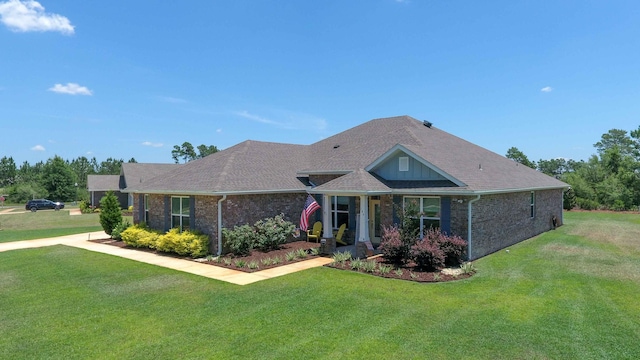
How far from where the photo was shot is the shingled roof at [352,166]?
1538cm

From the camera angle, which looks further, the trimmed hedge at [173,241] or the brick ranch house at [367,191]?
the trimmed hedge at [173,241]

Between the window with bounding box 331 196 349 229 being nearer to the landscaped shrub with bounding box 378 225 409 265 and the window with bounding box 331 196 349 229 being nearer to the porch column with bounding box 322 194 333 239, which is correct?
the porch column with bounding box 322 194 333 239

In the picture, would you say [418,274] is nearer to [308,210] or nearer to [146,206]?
[308,210]

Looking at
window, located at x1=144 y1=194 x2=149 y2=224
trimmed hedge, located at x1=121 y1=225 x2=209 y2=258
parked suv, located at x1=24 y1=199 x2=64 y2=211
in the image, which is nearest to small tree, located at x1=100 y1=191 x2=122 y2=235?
window, located at x1=144 y1=194 x2=149 y2=224

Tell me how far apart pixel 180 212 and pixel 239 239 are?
13.6ft

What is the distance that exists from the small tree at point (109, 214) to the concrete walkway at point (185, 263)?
1349mm

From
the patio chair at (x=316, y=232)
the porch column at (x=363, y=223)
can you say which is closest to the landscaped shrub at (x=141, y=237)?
the patio chair at (x=316, y=232)

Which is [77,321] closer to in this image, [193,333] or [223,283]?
[193,333]

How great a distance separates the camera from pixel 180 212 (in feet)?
57.0

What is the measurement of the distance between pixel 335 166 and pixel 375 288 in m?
9.80

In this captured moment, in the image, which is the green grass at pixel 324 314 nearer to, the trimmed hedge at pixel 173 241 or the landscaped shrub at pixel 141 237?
the trimmed hedge at pixel 173 241

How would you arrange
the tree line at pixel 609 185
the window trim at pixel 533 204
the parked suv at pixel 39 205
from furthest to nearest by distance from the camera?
the parked suv at pixel 39 205 → the tree line at pixel 609 185 → the window trim at pixel 533 204

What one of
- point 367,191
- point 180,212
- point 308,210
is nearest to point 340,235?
point 308,210

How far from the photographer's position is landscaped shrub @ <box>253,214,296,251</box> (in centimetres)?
1592
